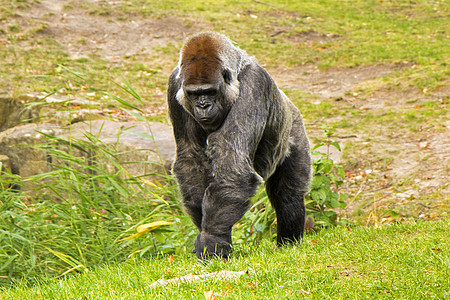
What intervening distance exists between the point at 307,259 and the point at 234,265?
0.51m

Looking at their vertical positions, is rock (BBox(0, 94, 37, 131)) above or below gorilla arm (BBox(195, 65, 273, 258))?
below

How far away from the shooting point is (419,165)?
7.05m

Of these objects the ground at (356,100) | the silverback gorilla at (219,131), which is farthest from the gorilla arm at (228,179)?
the ground at (356,100)

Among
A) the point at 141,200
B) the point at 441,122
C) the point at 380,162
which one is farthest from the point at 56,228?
the point at 441,122

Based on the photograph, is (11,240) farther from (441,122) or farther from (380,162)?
(441,122)

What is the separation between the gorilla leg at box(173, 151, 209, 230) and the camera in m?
3.88

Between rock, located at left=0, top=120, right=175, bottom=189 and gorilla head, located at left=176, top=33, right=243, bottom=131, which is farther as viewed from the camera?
→ rock, located at left=0, top=120, right=175, bottom=189

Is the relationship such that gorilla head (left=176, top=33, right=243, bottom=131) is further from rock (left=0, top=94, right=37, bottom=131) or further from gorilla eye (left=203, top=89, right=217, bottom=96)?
rock (left=0, top=94, right=37, bottom=131)

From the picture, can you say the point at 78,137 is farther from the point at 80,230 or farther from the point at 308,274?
the point at 308,274

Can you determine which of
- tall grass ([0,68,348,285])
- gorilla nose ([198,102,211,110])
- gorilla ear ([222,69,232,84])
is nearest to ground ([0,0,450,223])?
tall grass ([0,68,348,285])

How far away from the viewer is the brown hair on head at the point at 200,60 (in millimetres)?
3543

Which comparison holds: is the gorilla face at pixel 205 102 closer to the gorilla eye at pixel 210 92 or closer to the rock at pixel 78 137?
the gorilla eye at pixel 210 92

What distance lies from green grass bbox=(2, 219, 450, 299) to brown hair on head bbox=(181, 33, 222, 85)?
125 centimetres

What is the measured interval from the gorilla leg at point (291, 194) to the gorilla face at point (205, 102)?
122 centimetres
